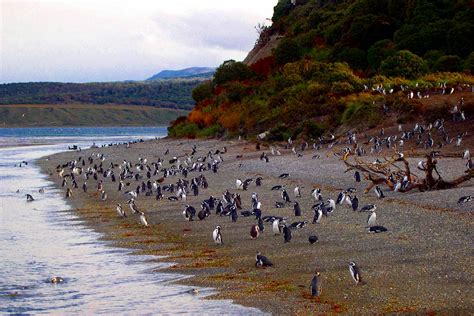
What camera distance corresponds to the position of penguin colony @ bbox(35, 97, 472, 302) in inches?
631

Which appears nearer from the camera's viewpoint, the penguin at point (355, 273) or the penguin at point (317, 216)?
the penguin at point (355, 273)

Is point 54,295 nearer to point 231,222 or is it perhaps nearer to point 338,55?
point 231,222

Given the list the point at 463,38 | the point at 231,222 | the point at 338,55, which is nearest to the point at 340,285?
the point at 231,222

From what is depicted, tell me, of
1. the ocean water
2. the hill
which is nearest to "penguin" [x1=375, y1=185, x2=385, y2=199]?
the ocean water

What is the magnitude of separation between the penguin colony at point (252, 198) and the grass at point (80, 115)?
122 metres

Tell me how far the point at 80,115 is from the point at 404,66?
417 ft

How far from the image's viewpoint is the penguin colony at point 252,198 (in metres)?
16.0

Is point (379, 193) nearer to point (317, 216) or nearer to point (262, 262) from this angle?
point (317, 216)

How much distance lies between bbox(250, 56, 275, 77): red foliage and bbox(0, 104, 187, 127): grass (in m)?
99.7

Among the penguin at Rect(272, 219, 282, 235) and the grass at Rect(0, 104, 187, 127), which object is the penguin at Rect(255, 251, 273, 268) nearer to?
the penguin at Rect(272, 219, 282, 235)

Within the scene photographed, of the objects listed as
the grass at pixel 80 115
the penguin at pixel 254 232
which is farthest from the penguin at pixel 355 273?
the grass at pixel 80 115

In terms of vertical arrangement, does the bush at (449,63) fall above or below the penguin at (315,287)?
above

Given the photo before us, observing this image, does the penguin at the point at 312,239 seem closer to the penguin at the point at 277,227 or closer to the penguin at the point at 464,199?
the penguin at the point at 277,227

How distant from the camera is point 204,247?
621 inches
